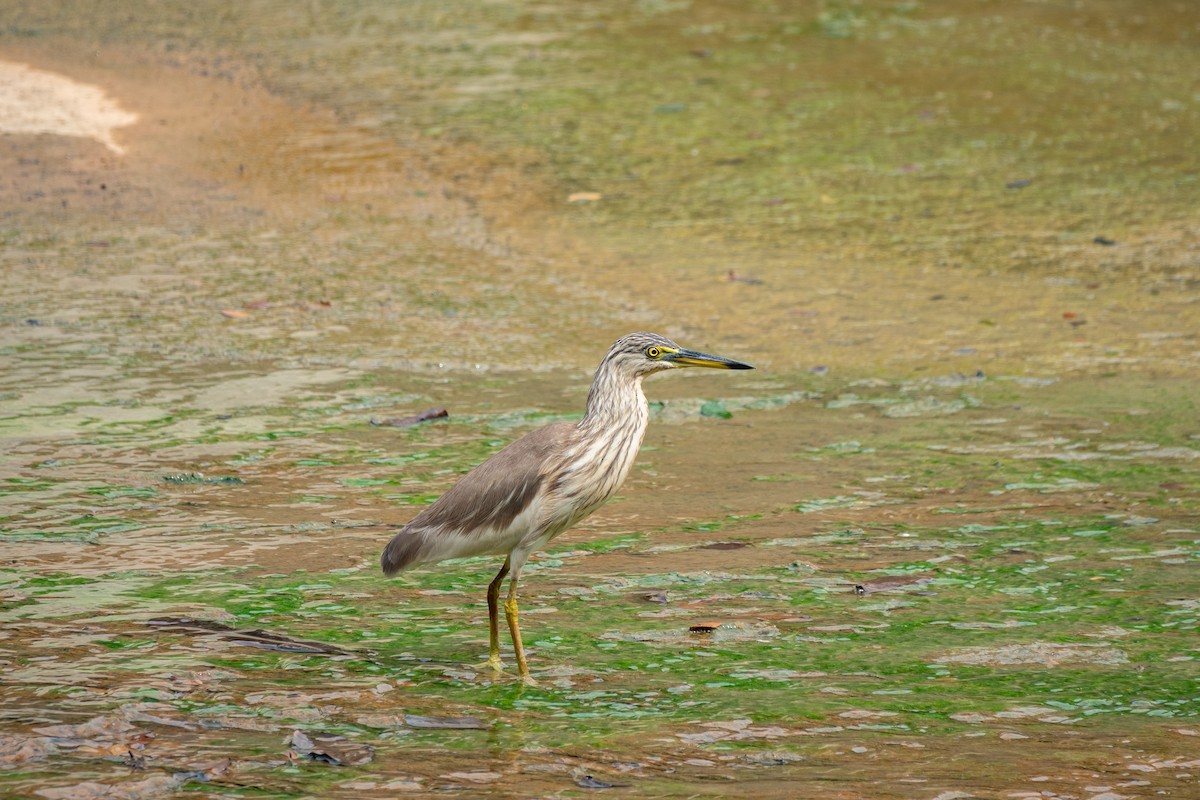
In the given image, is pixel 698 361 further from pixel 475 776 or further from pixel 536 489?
pixel 475 776

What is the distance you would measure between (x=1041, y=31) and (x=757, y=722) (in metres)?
10.9

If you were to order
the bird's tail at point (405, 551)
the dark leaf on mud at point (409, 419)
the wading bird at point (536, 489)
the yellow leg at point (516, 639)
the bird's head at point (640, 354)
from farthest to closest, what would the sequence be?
the dark leaf on mud at point (409, 419), the bird's head at point (640, 354), the bird's tail at point (405, 551), the wading bird at point (536, 489), the yellow leg at point (516, 639)

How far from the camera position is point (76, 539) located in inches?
217

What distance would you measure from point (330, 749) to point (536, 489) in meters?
1.09

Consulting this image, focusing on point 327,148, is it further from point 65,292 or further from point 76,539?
point 76,539

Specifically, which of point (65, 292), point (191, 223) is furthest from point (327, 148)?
point (65, 292)

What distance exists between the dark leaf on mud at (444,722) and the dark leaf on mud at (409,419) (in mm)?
3054

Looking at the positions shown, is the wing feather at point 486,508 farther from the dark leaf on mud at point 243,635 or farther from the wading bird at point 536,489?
the dark leaf on mud at point 243,635

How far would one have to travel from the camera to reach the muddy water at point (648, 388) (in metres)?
4.15

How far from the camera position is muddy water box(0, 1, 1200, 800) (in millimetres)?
4152

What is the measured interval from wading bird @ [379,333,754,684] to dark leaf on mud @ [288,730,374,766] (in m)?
0.72

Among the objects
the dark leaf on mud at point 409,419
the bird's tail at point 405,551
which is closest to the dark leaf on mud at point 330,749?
the bird's tail at point 405,551

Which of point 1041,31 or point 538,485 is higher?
point 1041,31

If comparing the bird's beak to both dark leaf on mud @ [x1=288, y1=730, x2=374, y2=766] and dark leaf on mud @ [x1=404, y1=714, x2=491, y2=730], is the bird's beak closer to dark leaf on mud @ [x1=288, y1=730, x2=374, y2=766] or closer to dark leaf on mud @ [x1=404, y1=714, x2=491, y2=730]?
dark leaf on mud @ [x1=404, y1=714, x2=491, y2=730]
